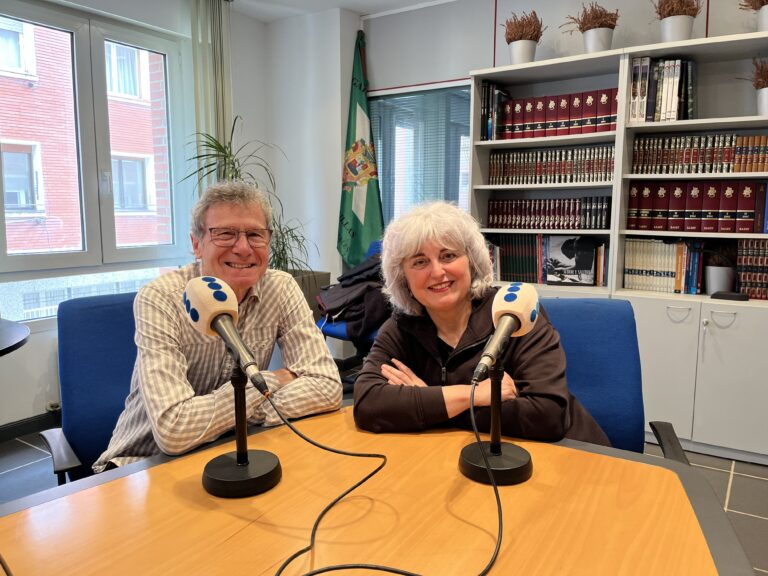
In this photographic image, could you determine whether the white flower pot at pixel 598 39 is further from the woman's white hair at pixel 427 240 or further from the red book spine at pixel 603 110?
the woman's white hair at pixel 427 240

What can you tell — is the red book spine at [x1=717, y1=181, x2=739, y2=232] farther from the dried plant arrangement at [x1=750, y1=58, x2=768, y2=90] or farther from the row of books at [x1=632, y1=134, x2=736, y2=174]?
the dried plant arrangement at [x1=750, y1=58, x2=768, y2=90]

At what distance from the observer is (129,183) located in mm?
3824

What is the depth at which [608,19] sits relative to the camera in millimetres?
3117

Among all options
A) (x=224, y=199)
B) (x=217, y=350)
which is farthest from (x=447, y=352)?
(x=224, y=199)

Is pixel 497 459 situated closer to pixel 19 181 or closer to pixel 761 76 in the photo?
pixel 761 76

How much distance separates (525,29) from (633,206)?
120 centimetres

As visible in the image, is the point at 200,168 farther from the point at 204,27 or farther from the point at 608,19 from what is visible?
the point at 608,19

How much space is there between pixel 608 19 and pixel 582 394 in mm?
2408

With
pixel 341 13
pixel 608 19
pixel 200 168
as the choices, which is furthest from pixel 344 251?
pixel 608 19

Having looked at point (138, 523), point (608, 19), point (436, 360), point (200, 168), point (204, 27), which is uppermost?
point (204, 27)

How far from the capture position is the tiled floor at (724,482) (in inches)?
87.1

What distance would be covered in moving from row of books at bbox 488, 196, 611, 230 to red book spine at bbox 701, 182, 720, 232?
1.58 feet

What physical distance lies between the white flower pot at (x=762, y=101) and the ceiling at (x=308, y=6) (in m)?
2.18

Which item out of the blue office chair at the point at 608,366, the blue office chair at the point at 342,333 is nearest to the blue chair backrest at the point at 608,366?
the blue office chair at the point at 608,366
